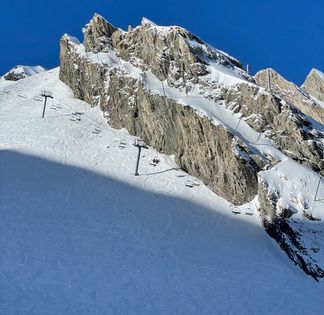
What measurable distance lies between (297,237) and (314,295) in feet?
16.0

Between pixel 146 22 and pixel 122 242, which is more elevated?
pixel 146 22

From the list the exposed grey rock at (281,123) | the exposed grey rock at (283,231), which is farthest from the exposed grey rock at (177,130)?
the exposed grey rock at (281,123)

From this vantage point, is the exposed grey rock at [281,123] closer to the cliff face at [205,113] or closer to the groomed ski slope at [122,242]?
the cliff face at [205,113]

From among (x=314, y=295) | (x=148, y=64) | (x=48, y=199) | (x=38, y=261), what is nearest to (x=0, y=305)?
(x=38, y=261)

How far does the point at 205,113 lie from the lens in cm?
3988

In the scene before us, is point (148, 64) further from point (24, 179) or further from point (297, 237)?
point (297, 237)

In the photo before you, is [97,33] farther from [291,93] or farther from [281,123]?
[291,93]

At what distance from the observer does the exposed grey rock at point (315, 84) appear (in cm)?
8575

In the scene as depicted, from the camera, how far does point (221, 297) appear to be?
24703 millimetres

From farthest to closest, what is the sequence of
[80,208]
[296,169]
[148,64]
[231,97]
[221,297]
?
1. [148,64]
2. [231,97]
3. [296,169]
4. [80,208]
5. [221,297]

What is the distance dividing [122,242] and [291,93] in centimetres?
4856

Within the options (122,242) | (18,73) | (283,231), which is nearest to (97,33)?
(18,73)

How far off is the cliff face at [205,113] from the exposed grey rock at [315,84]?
124 feet

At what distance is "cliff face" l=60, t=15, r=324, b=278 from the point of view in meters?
35.9
